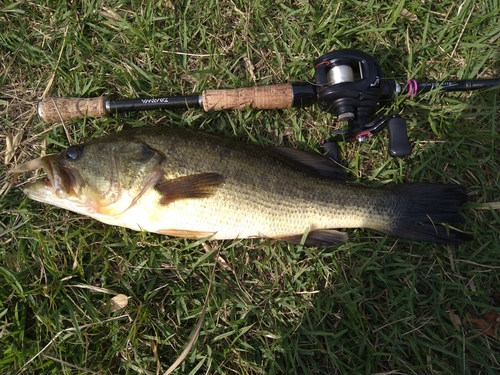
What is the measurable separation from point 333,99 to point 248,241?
1430 millimetres

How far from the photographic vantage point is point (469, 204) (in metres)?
3.13

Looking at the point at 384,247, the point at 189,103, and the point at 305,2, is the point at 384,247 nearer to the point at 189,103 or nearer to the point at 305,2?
the point at 189,103

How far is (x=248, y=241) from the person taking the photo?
308cm

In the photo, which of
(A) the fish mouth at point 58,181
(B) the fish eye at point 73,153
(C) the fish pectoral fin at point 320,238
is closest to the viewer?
(A) the fish mouth at point 58,181

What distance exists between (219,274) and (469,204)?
2.36m

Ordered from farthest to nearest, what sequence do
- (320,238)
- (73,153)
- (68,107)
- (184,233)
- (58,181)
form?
1. (68,107)
2. (320,238)
3. (184,233)
4. (73,153)
5. (58,181)

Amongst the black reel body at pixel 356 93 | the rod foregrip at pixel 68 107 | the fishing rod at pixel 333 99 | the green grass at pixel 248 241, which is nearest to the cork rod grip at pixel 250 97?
the fishing rod at pixel 333 99

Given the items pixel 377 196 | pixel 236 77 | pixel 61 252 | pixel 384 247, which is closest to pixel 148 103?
pixel 236 77

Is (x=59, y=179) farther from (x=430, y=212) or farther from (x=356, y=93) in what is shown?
(x=430, y=212)

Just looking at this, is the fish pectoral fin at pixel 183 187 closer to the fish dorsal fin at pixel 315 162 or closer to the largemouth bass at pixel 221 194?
the largemouth bass at pixel 221 194

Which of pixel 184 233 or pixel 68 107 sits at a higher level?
pixel 68 107

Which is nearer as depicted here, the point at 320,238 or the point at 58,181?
the point at 58,181

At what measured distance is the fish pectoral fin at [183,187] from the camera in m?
2.62

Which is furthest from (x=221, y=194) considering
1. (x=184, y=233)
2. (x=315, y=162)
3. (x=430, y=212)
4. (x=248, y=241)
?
(x=430, y=212)
